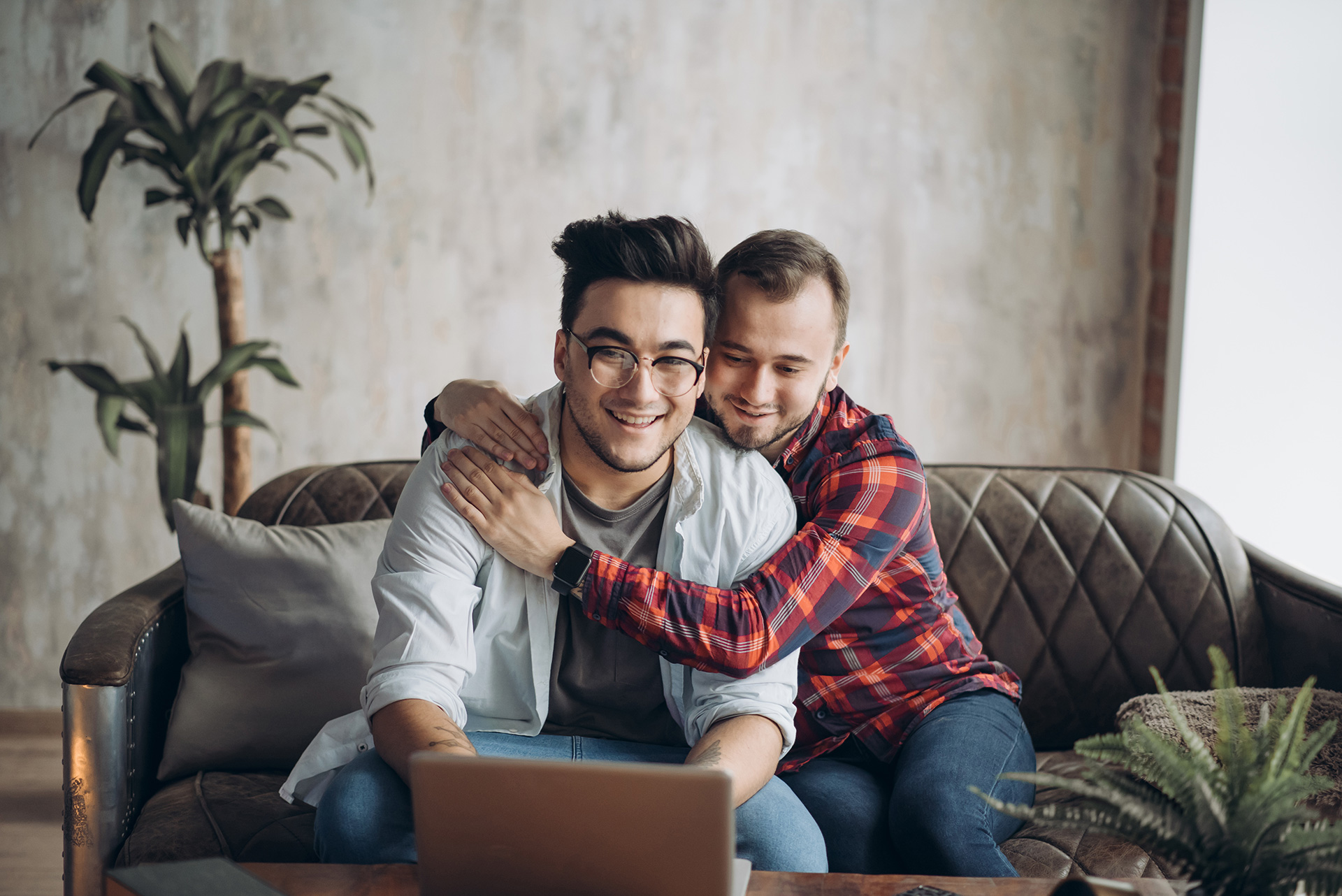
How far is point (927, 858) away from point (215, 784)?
3.89 ft

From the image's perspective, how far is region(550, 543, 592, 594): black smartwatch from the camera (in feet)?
4.50

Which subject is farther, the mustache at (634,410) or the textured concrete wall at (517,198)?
the textured concrete wall at (517,198)

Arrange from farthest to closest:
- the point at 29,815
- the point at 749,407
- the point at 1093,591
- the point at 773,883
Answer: the point at 29,815 → the point at 1093,591 → the point at 749,407 → the point at 773,883

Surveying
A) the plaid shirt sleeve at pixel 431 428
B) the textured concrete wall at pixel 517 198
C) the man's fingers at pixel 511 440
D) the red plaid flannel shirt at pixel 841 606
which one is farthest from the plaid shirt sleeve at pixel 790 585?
the textured concrete wall at pixel 517 198

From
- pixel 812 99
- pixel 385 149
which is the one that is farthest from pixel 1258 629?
pixel 385 149

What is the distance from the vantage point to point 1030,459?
3.08 metres

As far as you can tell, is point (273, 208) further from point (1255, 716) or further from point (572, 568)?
point (1255, 716)

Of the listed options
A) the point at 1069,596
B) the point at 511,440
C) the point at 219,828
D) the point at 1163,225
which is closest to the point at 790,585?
the point at 511,440

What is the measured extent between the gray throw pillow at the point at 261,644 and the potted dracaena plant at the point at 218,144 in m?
0.90

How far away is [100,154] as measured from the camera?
2414 millimetres

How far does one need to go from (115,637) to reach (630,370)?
3.13 ft

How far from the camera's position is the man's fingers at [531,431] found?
1.50 metres

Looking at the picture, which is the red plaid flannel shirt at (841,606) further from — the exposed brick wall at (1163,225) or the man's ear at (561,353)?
the exposed brick wall at (1163,225)

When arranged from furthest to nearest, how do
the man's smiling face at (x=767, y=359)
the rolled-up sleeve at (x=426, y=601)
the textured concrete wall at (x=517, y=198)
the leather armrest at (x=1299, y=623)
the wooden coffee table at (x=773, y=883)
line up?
the textured concrete wall at (x=517, y=198)
the leather armrest at (x=1299, y=623)
the man's smiling face at (x=767, y=359)
the rolled-up sleeve at (x=426, y=601)
the wooden coffee table at (x=773, y=883)
